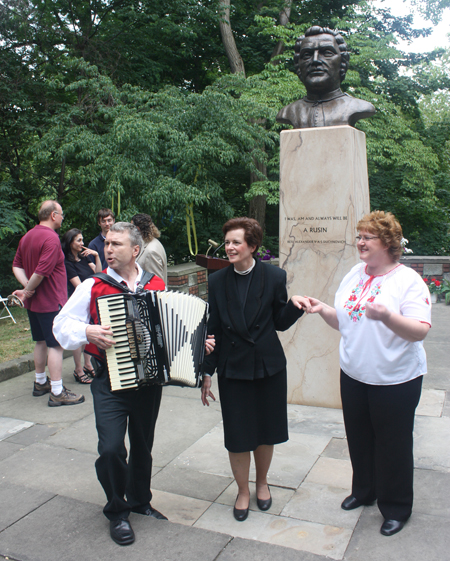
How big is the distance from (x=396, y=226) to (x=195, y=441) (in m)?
2.64

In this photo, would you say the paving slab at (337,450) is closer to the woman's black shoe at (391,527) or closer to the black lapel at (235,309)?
the woman's black shoe at (391,527)

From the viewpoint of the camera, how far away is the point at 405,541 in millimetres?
2979

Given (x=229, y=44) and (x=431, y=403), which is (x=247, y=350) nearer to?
(x=431, y=403)

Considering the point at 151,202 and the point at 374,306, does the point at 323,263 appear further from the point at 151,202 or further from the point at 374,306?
the point at 151,202

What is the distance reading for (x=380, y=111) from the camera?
13961 millimetres

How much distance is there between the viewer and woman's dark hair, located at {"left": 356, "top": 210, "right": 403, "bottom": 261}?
3.01m

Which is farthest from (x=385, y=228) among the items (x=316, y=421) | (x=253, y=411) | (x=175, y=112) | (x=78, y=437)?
(x=175, y=112)

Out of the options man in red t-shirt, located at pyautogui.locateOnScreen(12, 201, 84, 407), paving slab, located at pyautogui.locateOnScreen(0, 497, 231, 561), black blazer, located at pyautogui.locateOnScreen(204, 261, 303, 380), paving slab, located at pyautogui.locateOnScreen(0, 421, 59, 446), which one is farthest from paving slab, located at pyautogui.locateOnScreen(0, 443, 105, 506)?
black blazer, located at pyautogui.locateOnScreen(204, 261, 303, 380)

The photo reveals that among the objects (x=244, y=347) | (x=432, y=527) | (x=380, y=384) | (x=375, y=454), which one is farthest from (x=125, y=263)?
(x=432, y=527)

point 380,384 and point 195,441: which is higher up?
point 380,384

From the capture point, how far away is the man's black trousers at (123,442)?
294cm

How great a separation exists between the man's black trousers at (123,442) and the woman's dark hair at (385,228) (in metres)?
1.60

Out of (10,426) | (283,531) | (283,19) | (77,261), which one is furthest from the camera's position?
(283,19)

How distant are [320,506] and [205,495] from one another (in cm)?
79
